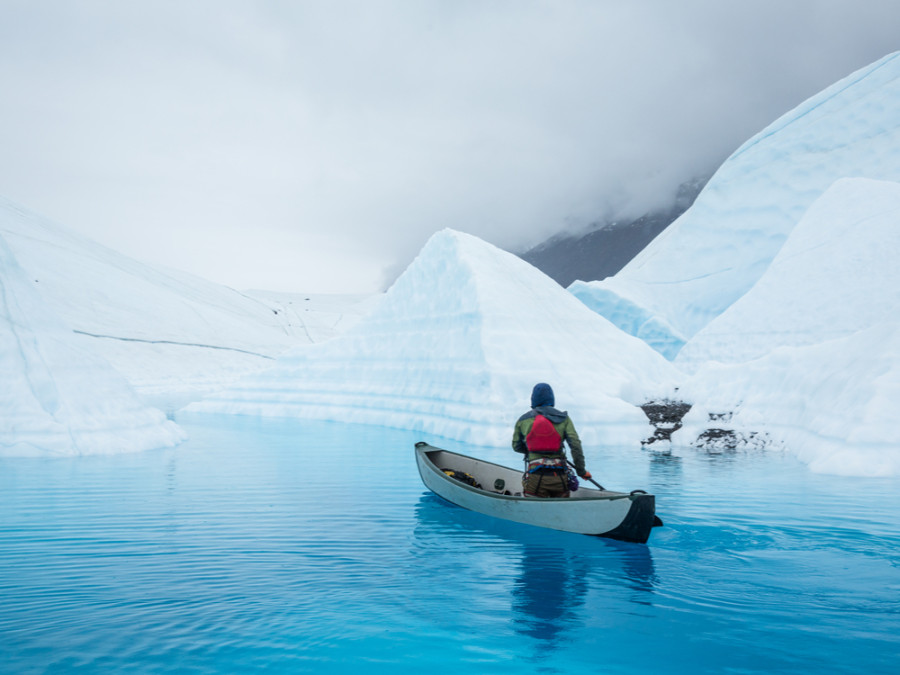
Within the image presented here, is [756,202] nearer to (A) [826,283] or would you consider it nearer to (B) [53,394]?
(A) [826,283]

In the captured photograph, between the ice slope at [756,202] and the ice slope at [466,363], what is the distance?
1640 cm

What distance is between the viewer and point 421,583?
249 inches

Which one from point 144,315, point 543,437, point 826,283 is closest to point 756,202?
point 826,283

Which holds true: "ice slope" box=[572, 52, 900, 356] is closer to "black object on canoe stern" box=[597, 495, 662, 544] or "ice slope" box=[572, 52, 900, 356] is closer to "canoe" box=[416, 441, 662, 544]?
"canoe" box=[416, 441, 662, 544]

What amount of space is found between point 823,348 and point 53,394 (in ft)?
61.3

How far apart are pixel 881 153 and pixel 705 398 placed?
2592 cm

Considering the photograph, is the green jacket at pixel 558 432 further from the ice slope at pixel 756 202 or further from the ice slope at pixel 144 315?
the ice slope at pixel 756 202

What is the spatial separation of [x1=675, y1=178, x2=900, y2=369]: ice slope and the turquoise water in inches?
633

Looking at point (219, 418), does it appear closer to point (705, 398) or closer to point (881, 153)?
point (705, 398)

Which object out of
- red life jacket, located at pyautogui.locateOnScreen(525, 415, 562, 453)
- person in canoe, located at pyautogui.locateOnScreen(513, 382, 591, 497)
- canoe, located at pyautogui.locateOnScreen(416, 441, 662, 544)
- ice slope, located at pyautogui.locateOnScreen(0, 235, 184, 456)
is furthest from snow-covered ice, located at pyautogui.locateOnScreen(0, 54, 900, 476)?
red life jacket, located at pyautogui.locateOnScreen(525, 415, 562, 453)

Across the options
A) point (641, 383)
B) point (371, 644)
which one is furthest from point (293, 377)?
point (371, 644)

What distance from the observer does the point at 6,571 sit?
6480 mm

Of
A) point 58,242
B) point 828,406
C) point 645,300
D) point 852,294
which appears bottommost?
point 828,406

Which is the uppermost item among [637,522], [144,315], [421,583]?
[144,315]
